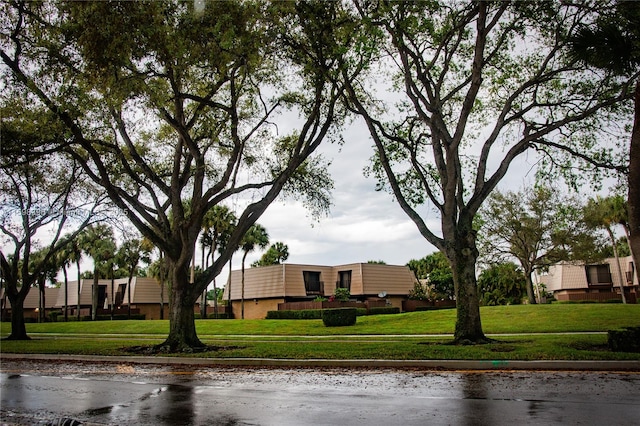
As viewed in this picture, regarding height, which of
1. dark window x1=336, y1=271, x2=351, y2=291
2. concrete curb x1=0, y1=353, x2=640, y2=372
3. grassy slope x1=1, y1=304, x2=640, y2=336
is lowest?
grassy slope x1=1, y1=304, x2=640, y2=336

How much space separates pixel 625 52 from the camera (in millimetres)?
12539

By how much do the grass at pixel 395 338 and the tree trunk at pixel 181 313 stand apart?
1220 millimetres

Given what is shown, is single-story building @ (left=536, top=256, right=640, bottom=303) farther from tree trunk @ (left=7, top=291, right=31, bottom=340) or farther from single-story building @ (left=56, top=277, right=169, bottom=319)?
tree trunk @ (left=7, top=291, right=31, bottom=340)

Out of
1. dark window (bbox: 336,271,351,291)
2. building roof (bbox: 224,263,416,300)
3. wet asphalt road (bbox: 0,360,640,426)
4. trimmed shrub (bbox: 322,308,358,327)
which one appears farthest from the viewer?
dark window (bbox: 336,271,351,291)

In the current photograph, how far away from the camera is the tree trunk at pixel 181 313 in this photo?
18250mm

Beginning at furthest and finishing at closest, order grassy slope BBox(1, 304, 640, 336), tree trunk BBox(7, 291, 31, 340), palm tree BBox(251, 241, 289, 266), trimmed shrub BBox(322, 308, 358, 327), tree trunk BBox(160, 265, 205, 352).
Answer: palm tree BBox(251, 241, 289, 266), trimmed shrub BBox(322, 308, 358, 327), tree trunk BBox(7, 291, 31, 340), grassy slope BBox(1, 304, 640, 336), tree trunk BBox(160, 265, 205, 352)

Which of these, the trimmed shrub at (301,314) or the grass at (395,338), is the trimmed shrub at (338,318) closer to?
the grass at (395,338)

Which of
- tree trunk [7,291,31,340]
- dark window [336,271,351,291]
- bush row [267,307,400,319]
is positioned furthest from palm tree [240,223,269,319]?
tree trunk [7,291,31,340]

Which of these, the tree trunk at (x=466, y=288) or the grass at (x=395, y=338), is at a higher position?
the tree trunk at (x=466, y=288)

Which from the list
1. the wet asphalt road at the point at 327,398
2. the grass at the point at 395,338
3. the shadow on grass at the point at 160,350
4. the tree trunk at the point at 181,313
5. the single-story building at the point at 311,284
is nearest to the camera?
the wet asphalt road at the point at 327,398

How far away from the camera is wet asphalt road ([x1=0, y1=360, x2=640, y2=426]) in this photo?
6.75m

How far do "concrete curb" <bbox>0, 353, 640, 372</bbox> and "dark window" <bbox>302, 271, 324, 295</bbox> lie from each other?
1453 inches

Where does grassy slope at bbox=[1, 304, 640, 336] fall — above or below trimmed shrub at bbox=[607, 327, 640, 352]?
below

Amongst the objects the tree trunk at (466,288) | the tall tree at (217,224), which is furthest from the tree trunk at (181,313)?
the tall tree at (217,224)
